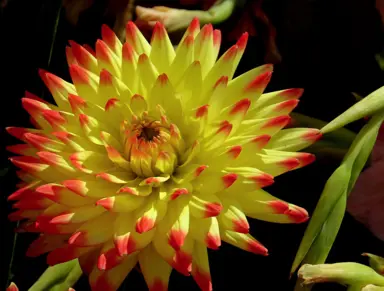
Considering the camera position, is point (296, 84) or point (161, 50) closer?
point (161, 50)

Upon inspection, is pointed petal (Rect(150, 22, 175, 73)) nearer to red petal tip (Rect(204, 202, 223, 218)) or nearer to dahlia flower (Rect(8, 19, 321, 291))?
dahlia flower (Rect(8, 19, 321, 291))

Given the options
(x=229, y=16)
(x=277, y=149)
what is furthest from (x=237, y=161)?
(x=229, y=16)

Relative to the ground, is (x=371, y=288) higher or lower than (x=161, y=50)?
lower

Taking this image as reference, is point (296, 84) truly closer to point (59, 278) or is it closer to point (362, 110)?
point (362, 110)

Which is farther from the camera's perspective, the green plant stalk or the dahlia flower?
the green plant stalk

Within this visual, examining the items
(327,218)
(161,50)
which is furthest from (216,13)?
(327,218)

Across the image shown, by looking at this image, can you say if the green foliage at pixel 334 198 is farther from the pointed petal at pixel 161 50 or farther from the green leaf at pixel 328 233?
the pointed petal at pixel 161 50

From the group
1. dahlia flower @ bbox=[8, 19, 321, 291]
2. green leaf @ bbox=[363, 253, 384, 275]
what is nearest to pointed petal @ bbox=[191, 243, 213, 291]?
dahlia flower @ bbox=[8, 19, 321, 291]
